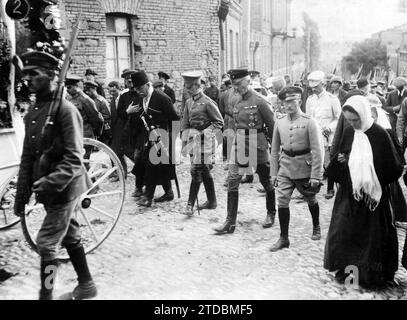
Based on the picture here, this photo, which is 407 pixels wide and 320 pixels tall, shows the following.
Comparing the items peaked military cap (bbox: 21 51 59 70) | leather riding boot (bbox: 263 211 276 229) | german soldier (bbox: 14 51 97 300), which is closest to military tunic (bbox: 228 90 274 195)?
leather riding boot (bbox: 263 211 276 229)

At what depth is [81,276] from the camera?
13.2 feet

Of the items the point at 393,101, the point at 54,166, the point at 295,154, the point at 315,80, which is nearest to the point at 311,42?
the point at 393,101

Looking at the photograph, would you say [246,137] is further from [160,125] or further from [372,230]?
[372,230]

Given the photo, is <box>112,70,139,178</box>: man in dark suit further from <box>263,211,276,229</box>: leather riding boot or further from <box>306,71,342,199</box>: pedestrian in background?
<box>306,71,342,199</box>: pedestrian in background

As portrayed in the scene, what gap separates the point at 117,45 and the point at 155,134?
697 centimetres

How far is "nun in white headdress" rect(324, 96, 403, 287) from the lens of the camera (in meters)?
4.22

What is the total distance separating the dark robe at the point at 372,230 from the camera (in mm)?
4234

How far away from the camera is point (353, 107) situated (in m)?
4.21

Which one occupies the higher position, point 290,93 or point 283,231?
point 290,93

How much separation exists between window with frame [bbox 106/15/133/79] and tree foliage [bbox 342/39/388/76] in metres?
32.5

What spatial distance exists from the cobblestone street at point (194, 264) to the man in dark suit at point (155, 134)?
66 cm

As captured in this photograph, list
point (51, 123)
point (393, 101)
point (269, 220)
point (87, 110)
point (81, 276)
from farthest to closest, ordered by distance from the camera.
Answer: point (393, 101) → point (87, 110) → point (269, 220) → point (81, 276) → point (51, 123)

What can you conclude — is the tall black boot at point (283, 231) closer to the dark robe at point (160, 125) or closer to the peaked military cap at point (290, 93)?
the peaked military cap at point (290, 93)
